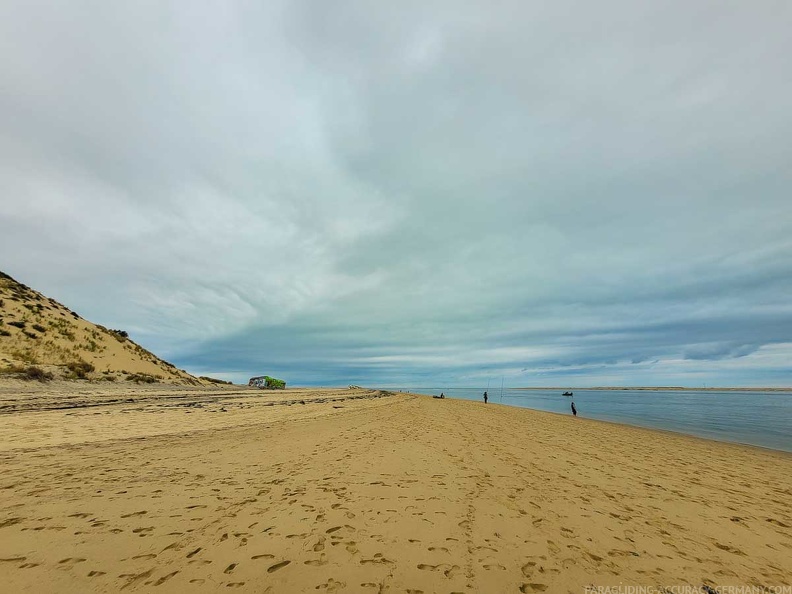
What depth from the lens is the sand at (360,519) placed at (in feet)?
14.9

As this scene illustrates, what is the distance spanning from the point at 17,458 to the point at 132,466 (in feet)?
11.0

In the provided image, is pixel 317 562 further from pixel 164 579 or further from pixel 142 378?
pixel 142 378

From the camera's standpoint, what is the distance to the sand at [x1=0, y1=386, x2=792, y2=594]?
14.9ft

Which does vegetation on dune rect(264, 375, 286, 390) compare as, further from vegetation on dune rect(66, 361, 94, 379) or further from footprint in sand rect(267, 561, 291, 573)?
footprint in sand rect(267, 561, 291, 573)

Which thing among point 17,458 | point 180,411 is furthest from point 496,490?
point 180,411

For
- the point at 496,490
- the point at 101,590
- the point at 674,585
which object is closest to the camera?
the point at 101,590

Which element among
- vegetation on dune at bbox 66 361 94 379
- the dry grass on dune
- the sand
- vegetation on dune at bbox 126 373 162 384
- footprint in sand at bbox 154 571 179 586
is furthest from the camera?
vegetation on dune at bbox 126 373 162 384

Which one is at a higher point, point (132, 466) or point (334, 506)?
point (132, 466)

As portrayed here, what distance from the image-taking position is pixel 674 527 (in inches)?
269

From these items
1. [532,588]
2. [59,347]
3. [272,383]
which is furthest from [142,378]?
[532,588]

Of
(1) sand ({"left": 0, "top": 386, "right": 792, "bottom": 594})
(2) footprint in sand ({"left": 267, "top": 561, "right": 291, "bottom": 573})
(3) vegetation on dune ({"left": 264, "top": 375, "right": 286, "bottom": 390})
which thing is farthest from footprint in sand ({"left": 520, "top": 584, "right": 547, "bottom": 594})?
(3) vegetation on dune ({"left": 264, "top": 375, "right": 286, "bottom": 390})

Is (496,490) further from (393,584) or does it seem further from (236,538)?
(236,538)

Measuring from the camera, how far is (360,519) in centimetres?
628

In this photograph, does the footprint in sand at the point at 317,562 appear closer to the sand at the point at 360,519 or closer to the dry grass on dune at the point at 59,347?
the sand at the point at 360,519
